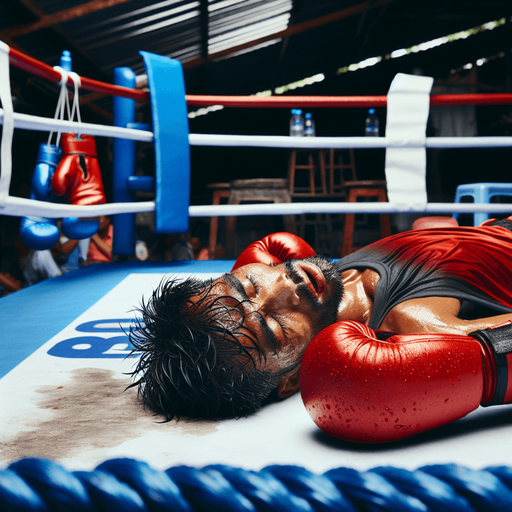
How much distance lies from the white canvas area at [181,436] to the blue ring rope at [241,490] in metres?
0.10

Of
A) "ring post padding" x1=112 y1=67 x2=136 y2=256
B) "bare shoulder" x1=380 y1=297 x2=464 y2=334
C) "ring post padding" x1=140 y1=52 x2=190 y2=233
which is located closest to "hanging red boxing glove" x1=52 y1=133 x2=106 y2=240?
"ring post padding" x1=140 y1=52 x2=190 y2=233

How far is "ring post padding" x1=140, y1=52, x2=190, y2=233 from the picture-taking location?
1.98m

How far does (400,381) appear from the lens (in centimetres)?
57

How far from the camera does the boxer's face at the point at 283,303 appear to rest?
77 cm

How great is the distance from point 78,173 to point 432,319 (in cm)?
134

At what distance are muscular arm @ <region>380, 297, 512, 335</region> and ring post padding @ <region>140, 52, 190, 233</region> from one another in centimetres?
134

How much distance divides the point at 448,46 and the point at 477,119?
134cm

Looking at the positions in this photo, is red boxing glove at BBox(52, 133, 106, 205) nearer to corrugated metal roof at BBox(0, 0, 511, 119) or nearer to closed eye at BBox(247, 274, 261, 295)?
closed eye at BBox(247, 274, 261, 295)

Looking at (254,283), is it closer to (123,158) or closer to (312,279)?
(312,279)

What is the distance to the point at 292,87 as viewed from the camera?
26.7ft

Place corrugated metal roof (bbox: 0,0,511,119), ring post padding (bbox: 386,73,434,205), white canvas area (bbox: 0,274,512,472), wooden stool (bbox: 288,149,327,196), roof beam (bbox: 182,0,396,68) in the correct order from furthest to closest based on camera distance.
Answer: wooden stool (bbox: 288,149,327,196) < roof beam (bbox: 182,0,396,68) < corrugated metal roof (bbox: 0,0,511,119) < ring post padding (bbox: 386,73,434,205) < white canvas area (bbox: 0,274,512,472)

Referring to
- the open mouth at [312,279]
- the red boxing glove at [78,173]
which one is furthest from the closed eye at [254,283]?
the red boxing glove at [78,173]

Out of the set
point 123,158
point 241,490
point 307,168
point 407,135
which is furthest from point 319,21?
point 241,490

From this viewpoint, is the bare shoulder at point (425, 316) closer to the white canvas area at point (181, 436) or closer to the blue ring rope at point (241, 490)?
the white canvas area at point (181, 436)
